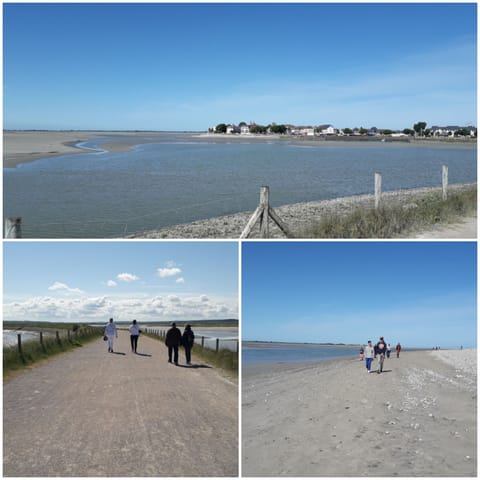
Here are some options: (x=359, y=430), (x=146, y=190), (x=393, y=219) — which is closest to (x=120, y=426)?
(x=359, y=430)

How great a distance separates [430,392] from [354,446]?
16.6ft

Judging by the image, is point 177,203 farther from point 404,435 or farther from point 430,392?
point 404,435

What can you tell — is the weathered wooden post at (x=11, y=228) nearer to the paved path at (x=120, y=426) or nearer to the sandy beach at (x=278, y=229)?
the paved path at (x=120, y=426)

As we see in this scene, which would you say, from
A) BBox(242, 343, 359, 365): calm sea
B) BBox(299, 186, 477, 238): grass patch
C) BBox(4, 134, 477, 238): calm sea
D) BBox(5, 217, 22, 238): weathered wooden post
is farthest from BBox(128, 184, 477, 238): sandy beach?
BBox(242, 343, 359, 365): calm sea

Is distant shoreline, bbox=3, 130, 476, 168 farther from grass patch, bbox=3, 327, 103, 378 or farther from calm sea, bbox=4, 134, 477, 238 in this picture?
grass patch, bbox=3, 327, 103, 378

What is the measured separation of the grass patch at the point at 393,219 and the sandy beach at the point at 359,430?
3.57 metres

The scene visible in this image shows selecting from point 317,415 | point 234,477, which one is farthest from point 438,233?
point 234,477

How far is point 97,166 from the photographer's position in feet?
100

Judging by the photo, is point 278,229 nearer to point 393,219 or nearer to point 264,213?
point 264,213

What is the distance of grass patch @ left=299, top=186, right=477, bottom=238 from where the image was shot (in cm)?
1124

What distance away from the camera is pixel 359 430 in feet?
24.0

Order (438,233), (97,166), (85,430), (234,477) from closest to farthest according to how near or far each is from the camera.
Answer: (234,477)
(85,430)
(438,233)
(97,166)

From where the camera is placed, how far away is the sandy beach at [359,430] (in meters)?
5.87

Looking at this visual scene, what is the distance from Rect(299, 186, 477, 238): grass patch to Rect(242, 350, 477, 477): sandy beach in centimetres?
357
